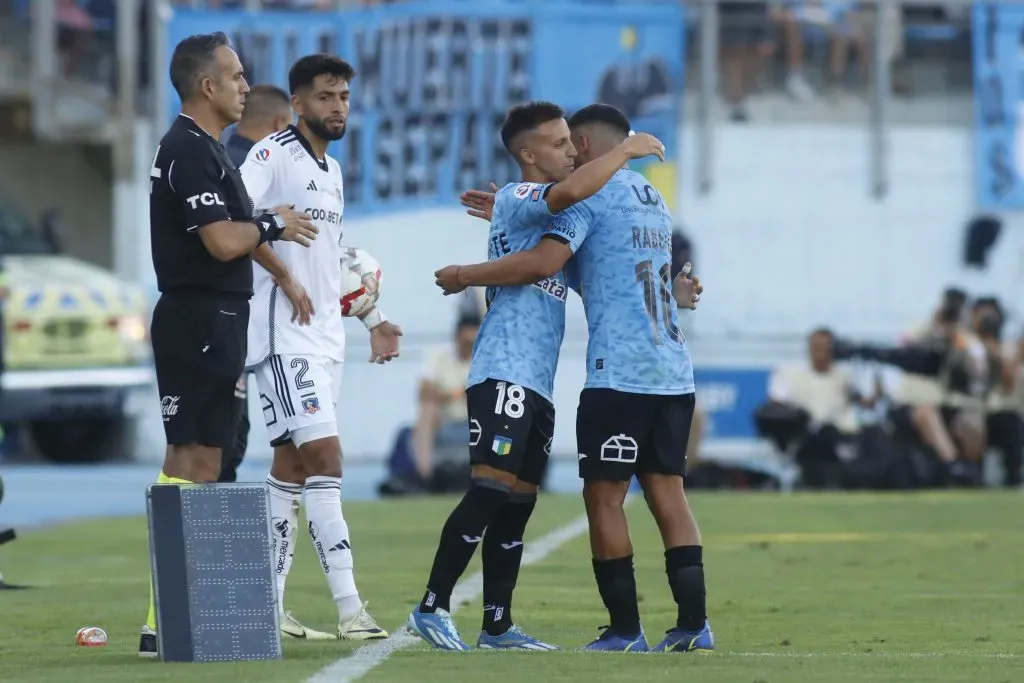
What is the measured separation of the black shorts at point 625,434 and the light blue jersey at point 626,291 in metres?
0.04

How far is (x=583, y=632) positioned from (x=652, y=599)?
1.61 metres

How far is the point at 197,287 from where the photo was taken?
7688mm

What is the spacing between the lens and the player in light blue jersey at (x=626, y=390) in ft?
25.4

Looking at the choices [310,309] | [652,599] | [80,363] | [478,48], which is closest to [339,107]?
[310,309]

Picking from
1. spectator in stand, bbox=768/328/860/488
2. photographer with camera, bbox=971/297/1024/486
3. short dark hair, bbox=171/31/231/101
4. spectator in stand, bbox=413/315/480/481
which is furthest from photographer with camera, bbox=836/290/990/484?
short dark hair, bbox=171/31/231/101

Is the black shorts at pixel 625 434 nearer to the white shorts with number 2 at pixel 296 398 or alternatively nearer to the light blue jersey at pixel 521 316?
the light blue jersey at pixel 521 316

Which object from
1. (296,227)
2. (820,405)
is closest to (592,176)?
(296,227)

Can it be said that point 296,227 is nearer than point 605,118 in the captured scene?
Yes

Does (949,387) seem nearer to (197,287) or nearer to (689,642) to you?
(689,642)

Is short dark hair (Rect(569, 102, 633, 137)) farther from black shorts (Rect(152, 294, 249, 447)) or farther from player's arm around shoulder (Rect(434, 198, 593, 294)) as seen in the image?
black shorts (Rect(152, 294, 249, 447))

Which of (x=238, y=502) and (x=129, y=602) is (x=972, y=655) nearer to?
(x=238, y=502)

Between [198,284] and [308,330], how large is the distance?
1124 millimetres

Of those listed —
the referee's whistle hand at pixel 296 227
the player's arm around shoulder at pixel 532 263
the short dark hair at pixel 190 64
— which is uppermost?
the short dark hair at pixel 190 64

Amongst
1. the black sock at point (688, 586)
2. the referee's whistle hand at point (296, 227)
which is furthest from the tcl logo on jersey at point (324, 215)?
the black sock at point (688, 586)
